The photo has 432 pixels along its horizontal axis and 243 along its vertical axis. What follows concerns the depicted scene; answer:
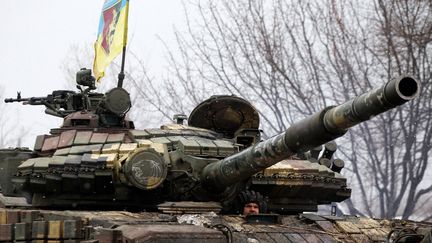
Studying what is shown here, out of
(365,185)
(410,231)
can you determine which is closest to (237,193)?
(410,231)

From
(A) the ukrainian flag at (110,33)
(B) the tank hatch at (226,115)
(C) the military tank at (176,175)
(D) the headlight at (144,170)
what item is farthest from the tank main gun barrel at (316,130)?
(A) the ukrainian flag at (110,33)

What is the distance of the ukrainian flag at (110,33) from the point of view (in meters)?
17.7

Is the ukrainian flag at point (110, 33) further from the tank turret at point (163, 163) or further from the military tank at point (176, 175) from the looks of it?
the tank turret at point (163, 163)

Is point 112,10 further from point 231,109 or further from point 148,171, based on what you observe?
point 148,171

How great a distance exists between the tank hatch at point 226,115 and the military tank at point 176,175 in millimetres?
16

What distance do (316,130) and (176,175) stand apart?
366 centimetres

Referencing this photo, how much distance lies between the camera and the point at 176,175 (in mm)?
13820

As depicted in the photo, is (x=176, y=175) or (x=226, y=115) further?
(x=226, y=115)

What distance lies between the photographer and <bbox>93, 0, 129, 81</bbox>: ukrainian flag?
58.2 feet

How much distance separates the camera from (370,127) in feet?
83.8

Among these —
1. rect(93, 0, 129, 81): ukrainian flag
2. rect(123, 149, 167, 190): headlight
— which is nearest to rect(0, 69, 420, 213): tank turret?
rect(123, 149, 167, 190): headlight

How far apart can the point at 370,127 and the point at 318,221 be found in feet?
41.9

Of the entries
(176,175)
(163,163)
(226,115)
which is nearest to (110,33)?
(226,115)

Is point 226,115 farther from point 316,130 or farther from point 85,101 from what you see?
point 316,130
